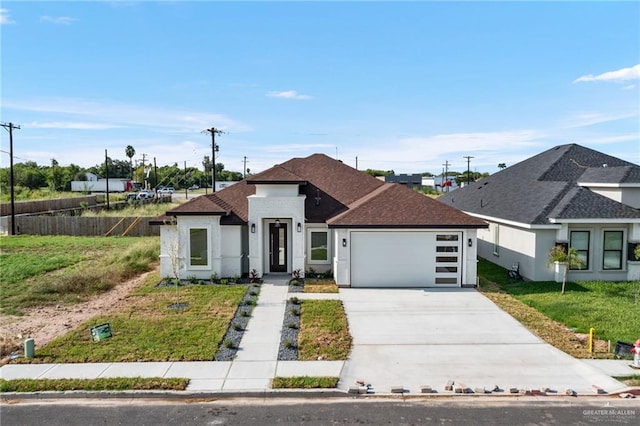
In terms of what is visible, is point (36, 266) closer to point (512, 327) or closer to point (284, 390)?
point (284, 390)

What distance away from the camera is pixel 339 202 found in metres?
19.9

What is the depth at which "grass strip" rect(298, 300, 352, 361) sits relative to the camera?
10.1 meters

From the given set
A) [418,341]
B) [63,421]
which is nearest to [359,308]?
[418,341]

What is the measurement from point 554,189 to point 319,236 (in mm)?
10374

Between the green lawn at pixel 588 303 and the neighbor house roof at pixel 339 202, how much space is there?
3.08 m

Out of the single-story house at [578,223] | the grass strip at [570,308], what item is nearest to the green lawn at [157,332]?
the grass strip at [570,308]

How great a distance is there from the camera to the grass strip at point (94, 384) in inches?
329

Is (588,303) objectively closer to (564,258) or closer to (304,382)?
(564,258)

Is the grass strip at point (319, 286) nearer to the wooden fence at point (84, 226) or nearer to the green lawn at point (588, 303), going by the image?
the green lawn at point (588, 303)

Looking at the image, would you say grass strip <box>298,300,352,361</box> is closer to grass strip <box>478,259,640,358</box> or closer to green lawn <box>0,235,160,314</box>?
grass strip <box>478,259,640,358</box>

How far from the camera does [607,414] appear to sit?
7641 millimetres

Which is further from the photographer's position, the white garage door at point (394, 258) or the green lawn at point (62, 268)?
the white garage door at point (394, 258)

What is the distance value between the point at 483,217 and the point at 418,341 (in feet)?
42.9

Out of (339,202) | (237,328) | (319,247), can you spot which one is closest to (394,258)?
(319,247)
